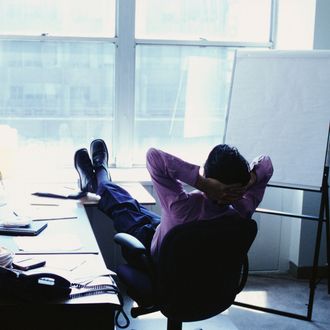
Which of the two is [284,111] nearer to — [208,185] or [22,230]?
[208,185]

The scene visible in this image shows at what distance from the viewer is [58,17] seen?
3475 millimetres

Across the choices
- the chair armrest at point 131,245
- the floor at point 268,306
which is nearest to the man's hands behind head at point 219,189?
the chair armrest at point 131,245

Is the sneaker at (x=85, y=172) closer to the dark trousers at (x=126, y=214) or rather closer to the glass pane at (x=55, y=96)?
the dark trousers at (x=126, y=214)

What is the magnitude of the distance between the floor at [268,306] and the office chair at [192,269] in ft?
2.54

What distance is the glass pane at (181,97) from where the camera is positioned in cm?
366

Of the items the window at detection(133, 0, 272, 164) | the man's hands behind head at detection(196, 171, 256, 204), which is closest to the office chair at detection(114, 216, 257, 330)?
the man's hands behind head at detection(196, 171, 256, 204)

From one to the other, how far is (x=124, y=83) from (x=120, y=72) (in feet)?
0.26

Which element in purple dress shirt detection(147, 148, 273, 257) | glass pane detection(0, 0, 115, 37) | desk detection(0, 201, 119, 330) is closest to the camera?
desk detection(0, 201, 119, 330)

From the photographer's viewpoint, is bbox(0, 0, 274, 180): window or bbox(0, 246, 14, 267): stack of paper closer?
bbox(0, 246, 14, 267): stack of paper

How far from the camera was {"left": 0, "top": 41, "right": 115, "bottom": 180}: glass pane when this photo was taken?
3475mm

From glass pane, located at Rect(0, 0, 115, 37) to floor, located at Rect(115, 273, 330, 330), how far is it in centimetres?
184

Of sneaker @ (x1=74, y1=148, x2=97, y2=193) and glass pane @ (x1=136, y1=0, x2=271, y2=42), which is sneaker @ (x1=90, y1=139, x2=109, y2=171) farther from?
glass pane @ (x1=136, y1=0, x2=271, y2=42)

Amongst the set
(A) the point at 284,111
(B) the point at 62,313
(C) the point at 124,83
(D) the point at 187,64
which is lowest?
(B) the point at 62,313

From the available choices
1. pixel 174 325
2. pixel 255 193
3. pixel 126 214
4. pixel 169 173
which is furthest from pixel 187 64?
pixel 174 325
